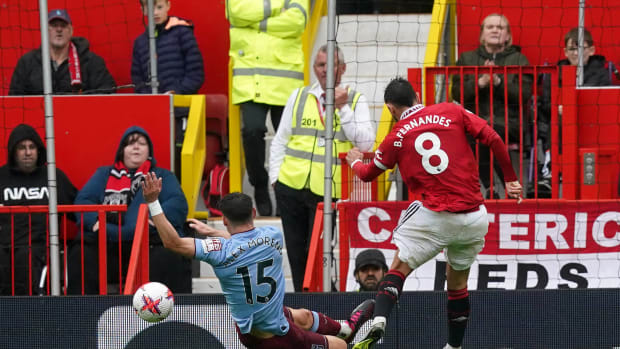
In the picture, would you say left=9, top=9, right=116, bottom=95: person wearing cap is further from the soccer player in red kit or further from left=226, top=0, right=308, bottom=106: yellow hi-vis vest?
the soccer player in red kit

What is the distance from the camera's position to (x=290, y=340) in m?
8.14

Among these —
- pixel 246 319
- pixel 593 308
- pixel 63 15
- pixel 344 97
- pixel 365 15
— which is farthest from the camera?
pixel 365 15

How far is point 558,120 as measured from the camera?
10.7 metres

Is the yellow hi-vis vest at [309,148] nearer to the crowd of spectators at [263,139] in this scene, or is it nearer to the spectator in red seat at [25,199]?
the crowd of spectators at [263,139]

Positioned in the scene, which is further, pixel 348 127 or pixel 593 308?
pixel 348 127

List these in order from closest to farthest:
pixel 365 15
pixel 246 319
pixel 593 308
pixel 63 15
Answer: pixel 246 319 < pixel 593 308 < pixel 63 15 < pixel 365 15

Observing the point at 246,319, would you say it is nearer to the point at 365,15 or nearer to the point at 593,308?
the point at 593,308

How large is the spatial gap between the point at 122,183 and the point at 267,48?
202 cm

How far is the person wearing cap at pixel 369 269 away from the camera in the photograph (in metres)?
9.86

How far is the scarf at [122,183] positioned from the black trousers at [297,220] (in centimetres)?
122

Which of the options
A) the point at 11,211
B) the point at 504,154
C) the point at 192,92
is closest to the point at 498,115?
the point at 504,154

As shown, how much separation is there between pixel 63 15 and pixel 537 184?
4813 millimetres

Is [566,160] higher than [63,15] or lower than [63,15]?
lower

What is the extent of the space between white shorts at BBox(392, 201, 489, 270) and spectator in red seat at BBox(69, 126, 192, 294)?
2.65 m
